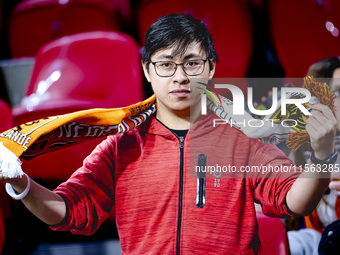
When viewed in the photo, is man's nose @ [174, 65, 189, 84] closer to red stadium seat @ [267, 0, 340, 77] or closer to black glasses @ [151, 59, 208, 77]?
black glasses @ [151, 59, 208, 77]

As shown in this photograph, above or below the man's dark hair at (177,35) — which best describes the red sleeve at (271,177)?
below

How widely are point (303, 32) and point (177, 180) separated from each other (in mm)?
495

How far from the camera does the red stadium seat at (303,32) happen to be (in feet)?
2.41

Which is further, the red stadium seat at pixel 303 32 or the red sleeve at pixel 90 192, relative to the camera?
the red stadium seat at pixel 303 32

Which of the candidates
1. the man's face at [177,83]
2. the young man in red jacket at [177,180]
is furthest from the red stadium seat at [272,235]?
the man's face at [177,83]

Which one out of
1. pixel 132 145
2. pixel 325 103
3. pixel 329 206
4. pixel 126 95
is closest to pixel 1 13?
pixel 126 95

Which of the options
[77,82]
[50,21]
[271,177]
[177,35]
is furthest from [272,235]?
[50,21]

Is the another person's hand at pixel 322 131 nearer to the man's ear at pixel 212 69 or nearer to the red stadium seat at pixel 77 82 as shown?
the man's ear at pixel 212 69

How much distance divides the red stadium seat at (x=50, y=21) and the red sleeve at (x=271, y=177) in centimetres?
55

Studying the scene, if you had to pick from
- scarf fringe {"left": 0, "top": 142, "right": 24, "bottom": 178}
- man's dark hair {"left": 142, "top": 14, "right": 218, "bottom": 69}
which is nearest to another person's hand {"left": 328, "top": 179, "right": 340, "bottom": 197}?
man's dark hair {"left": 142, "top": 14, "right": 218, "bottom": 69}

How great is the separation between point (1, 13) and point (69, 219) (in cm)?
69

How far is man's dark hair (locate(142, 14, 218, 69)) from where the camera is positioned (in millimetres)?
619

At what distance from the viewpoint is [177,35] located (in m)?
0.62

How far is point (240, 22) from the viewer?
83cm
